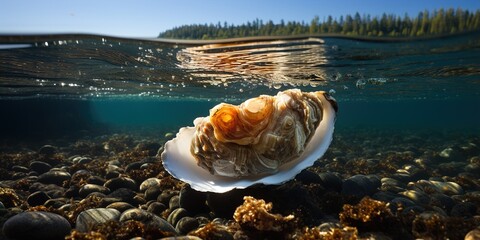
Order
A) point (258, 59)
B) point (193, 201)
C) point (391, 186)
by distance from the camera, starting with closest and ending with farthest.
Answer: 1. point (193, 201)
2. point (391, 186)
3. point (258, 59)

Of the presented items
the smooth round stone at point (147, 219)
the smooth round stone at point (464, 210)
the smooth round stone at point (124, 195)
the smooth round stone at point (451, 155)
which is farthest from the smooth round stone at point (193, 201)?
the smooth round stone at point (451, 155)

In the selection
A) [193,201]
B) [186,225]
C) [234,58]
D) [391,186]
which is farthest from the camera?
[234,58]

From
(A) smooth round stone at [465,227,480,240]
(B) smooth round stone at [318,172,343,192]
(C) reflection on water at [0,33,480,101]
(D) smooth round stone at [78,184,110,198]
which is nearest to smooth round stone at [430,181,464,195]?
(B) smooth round stone at [318,172,343,192]

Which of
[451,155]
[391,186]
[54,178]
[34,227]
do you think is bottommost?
[451,155]

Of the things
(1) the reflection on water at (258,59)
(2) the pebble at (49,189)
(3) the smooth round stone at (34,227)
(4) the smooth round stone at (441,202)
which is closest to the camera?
(3) the smooth round stone at (34,227)

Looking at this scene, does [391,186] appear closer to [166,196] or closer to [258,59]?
[166,196]

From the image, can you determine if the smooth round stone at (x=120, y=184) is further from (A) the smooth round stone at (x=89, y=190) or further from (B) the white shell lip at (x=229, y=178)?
(B) the white shell lip at (x=229, y=178)

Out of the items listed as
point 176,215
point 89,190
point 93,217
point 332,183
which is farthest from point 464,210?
point 89,190
